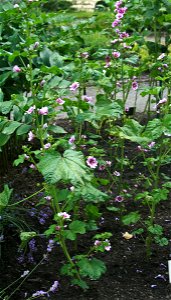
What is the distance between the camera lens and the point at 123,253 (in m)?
4.00

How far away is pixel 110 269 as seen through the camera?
3.84m

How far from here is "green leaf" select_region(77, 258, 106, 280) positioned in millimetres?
3443

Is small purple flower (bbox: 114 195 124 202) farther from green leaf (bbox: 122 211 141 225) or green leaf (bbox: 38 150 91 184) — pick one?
green leaf (bbox: 38 150 91 184)

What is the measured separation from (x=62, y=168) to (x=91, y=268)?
60 cm

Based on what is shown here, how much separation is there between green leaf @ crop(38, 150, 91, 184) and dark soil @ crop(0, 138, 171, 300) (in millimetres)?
769

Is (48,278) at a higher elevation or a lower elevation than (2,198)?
lower

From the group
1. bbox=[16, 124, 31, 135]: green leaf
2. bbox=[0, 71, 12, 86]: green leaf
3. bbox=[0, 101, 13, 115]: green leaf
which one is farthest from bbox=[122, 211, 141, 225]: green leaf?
bbox=[0, 71, 12, 86]: green leaf

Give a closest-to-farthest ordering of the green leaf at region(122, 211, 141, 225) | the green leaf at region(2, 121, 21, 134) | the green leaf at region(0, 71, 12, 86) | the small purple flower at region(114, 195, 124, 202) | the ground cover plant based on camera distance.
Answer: the ground cover plant → the green leaf at region(2, 121, 21, 134) → the green leaf at region(122, 211, 141, 225) → the small purple flower at region(114, 195, 124, 202) → the green leaf at region(0, 71, 12, 86)

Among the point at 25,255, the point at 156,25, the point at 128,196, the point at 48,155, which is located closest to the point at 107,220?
the point at 128,196

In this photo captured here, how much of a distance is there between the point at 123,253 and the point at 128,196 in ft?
1.39

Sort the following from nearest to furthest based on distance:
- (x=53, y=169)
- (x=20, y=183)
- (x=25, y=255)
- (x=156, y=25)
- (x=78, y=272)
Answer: (x=53, y=169), (x=78, y=272), (x=25, y=255), (x=20, y=183), (x=156, y=25)

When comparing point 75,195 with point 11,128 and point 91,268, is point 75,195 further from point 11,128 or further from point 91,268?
point 11,128

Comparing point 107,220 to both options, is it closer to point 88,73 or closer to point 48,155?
point 88,73

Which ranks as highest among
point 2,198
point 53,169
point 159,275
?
point 53,169
